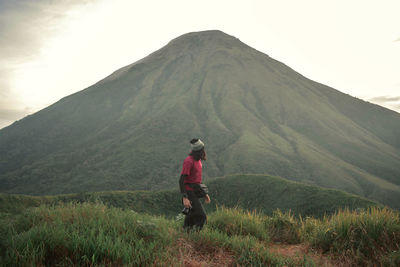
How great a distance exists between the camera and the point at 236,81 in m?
132

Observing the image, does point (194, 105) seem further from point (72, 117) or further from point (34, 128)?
point (34, 128)

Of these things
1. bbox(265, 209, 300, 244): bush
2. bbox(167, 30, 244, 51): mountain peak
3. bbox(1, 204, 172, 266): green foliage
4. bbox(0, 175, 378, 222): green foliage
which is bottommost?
bbox(0, 175, 378, 222): green foliage

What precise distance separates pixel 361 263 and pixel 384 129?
16505 cm

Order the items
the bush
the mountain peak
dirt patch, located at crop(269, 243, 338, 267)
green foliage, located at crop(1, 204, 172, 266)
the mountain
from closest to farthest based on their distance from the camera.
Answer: green foliage, located at crop(1, 204, 172, 266), dirt patch, located at crop(269, 243, 338, 267), the bush, the mountain, the mountain peak

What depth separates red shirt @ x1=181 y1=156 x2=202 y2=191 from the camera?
17.6 feet

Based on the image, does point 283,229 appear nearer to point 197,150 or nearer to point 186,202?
point 186,202

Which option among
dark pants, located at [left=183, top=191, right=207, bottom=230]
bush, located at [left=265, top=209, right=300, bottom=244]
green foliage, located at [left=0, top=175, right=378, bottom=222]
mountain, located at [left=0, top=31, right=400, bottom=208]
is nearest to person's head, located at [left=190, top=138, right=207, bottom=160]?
dark pants, located at [left=183, top=191, right=207, bottom=230]

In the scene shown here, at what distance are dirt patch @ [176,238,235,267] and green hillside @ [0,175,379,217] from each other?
54.1 ft

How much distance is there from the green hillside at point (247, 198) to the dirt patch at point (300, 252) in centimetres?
1556

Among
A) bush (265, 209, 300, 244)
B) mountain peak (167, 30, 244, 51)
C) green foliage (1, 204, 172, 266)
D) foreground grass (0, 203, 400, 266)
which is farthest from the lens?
mountain peak (167, 30, 244, 51)

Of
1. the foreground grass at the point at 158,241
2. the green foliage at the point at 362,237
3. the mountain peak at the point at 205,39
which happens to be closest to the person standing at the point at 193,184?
the foreground grass at the point at 158,241

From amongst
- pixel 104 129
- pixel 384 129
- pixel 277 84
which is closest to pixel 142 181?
pixel 104 129

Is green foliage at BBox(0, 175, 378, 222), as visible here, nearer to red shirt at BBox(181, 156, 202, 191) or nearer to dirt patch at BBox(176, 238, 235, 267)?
red shirt at BBox(181, 156, 202, 191)

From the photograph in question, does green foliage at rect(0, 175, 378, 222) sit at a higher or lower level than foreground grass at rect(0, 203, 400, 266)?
lower
